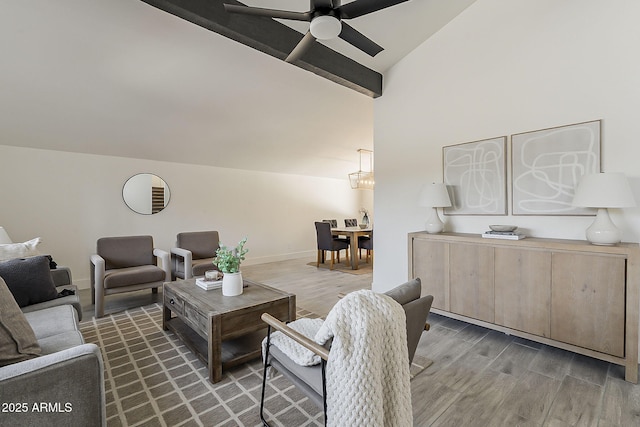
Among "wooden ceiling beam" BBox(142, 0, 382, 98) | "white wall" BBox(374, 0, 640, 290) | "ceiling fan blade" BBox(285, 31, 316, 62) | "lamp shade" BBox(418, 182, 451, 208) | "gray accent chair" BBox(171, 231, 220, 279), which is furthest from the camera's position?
"gray accent chair" BBox(171, 231, 220, 279)

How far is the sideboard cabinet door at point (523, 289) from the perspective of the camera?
7.63ft

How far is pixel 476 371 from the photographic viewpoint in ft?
6.96

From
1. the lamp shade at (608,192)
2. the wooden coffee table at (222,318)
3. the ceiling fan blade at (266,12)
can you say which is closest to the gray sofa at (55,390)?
the wooden coffee table at (222,318)

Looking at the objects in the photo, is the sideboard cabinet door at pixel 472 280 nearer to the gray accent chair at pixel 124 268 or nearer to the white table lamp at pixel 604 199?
the white table lamp at pixel 604 199

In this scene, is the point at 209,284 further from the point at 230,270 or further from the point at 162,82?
the point at 162,82

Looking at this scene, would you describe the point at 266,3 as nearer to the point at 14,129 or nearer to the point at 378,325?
the point at 378,325

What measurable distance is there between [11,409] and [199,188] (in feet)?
15.1

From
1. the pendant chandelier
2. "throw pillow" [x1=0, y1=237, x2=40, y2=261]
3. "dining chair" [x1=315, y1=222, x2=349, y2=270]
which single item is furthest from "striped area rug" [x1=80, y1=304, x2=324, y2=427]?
the pendant chandelier

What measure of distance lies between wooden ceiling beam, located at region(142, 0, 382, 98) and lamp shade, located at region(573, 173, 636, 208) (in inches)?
100

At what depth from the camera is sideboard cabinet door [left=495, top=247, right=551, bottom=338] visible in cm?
233

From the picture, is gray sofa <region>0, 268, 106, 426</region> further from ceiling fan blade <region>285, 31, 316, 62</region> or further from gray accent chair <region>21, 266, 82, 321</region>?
ceiling fan blade <region>285, 31, 316, 62</region>

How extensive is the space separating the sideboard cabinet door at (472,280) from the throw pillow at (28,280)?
3502mm

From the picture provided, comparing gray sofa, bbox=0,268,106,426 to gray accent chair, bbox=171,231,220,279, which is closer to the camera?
gray sofa, bbox=0,268,106,426

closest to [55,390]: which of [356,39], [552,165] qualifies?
[356,39]
